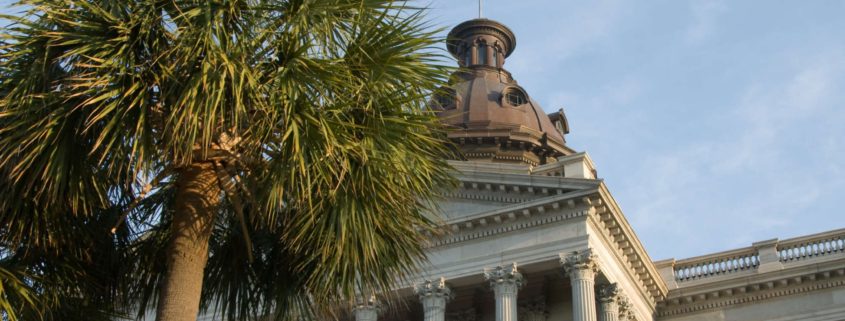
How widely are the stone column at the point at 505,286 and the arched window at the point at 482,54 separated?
2409 cm

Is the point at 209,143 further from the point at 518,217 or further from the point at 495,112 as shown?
the point at 495,112

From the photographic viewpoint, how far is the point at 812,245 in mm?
32219

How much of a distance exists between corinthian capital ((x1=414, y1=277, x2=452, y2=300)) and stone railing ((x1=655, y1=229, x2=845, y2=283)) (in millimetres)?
8155

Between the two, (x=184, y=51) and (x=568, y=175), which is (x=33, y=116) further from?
(x=568, y=175)

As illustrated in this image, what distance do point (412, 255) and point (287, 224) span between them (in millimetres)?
1310

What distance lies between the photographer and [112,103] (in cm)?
945

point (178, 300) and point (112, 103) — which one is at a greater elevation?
point (112, 103)

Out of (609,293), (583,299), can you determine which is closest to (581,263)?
(583,299)

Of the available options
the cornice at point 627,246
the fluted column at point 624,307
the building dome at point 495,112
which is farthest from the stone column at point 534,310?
the building dome at point 495,112

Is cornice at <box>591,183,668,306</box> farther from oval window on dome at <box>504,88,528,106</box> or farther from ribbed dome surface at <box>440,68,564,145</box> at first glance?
oval window on dome at <box>504,88,528,106</box>

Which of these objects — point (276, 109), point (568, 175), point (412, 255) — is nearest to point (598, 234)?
point (568, 175)

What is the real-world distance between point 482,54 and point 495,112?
771 cm

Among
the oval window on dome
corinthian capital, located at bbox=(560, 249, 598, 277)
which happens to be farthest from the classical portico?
the oval window on dome

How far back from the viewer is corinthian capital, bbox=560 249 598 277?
89.4 ft
